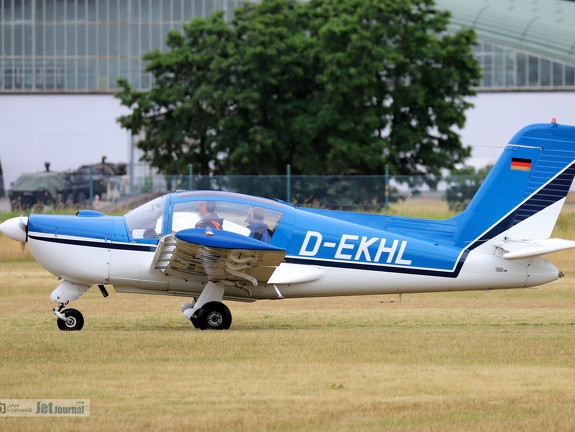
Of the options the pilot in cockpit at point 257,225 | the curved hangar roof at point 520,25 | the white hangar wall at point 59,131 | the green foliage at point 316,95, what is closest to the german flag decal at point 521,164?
the pilot in cockpit at point 257,225

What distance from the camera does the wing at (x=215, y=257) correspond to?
492 inches

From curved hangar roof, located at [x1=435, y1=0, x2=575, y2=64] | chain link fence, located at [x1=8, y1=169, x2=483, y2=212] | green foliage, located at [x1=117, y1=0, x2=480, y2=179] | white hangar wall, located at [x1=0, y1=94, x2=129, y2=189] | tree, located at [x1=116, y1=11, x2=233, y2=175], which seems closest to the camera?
chain link fence, located at [x1=8, y1=169, x2=483, y2=212]

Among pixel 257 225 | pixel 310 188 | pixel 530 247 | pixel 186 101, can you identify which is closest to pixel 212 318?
pixel 257 225

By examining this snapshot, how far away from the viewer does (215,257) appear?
42.2 ft

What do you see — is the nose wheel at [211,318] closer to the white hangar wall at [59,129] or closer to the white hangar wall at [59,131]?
the white hangar wall at [59,131]

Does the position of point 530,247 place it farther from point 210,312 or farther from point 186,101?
point 186,101

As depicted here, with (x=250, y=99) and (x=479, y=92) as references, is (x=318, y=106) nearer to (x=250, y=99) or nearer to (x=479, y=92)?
(x=250, y=99)

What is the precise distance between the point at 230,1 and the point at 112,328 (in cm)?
3837

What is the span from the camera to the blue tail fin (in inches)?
542

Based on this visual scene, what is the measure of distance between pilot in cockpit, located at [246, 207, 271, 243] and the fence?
62.3ft

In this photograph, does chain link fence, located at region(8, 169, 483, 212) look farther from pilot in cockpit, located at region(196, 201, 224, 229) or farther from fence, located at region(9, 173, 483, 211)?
pilot in cockpit, located at region(196, 201, 224, 229)

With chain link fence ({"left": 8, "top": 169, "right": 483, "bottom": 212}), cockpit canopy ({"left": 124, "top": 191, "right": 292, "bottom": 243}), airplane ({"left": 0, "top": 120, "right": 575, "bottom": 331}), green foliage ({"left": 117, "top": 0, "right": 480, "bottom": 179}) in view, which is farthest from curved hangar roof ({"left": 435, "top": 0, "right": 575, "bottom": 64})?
cockpit canopy ({"left": 124, "top": 191, "right": 292, "bottom": 243})

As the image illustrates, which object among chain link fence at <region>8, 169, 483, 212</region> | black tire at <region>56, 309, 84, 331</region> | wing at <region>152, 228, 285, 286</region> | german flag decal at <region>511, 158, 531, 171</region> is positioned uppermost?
german flag decal at <region>511, 158, 531, 171</region>

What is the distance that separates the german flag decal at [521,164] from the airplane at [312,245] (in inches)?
0.5
